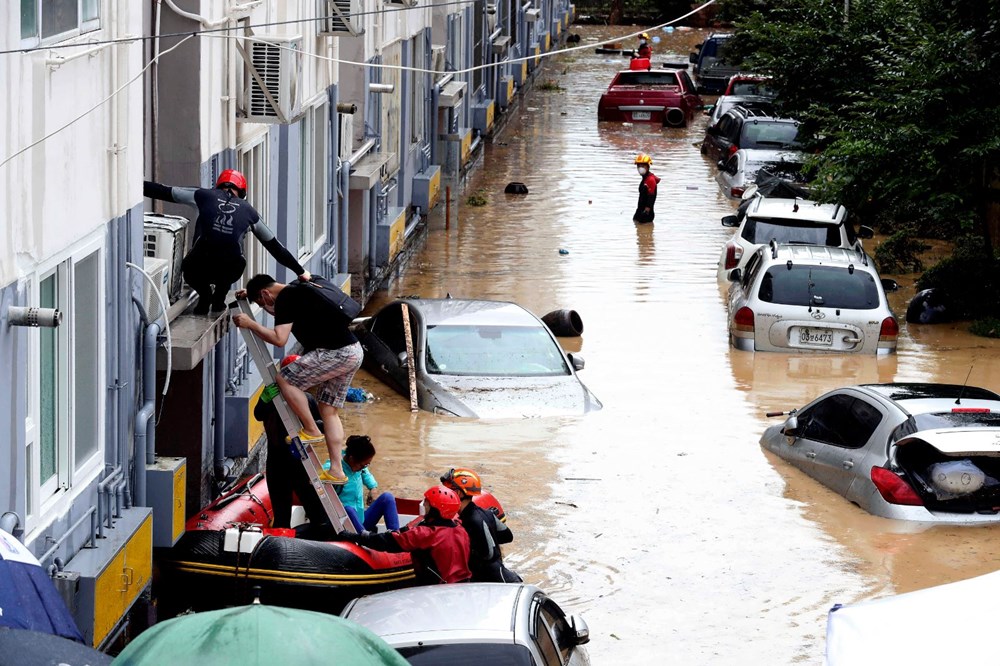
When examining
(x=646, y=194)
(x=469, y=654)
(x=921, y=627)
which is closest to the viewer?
(x=921, y=627)

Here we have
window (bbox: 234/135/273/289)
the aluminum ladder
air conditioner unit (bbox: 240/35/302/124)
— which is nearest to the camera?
the aluminum ladder

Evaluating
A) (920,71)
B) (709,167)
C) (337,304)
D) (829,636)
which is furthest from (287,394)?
(709,167)

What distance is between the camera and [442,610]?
332 inches

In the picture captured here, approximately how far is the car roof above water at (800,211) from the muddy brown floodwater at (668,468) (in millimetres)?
1478

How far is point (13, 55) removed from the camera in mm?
7996

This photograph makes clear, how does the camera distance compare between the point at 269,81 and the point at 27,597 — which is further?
the point at 269,81

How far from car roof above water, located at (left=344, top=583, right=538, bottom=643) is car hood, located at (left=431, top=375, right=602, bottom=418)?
7.51m

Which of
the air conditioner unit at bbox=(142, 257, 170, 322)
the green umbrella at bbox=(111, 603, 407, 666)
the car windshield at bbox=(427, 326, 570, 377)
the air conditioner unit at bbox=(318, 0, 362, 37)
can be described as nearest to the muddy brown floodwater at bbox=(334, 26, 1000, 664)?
the car windshield at bbox=(427, 326, 570, 377)

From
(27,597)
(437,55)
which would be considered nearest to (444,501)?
(27,597)

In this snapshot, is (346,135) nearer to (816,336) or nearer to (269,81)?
(816,336)

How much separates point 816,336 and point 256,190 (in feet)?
25.5

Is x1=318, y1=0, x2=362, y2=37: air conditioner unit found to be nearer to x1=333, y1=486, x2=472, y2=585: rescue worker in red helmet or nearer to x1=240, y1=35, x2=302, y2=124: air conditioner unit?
x1=240, y1=35, x2=302, y2=124: air conditioner unit

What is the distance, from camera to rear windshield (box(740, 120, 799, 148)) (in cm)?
3331

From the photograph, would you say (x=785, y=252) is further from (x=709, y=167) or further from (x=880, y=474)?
(x=709, y=167)
